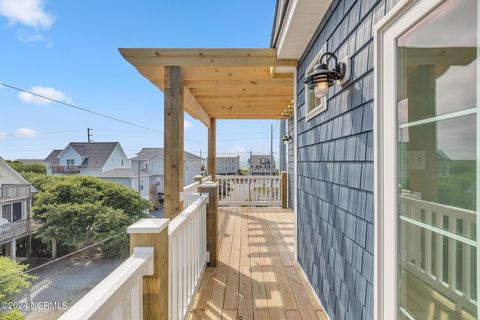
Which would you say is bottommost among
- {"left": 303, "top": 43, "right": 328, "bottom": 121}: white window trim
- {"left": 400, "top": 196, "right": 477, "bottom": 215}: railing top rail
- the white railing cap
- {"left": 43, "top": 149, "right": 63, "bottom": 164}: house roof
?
the white railing cap

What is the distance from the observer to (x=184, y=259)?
2.09 m

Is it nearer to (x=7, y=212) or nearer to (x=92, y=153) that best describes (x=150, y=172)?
(x=92, y=153)

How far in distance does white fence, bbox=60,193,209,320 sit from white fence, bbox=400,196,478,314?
1.15 metres

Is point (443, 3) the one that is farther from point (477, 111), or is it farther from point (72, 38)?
point (72, 38)

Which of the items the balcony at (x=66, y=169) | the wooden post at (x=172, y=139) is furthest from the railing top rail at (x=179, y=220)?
the balcony at (x=66, y=169)

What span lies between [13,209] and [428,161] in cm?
603

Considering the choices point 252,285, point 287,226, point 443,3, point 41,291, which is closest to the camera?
point 443,3

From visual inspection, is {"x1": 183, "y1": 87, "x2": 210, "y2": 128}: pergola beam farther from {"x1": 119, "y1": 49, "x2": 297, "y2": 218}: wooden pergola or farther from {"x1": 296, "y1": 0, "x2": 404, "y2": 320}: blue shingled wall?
{"x1": 296, "y1": 0, "x2": 404, "y2": 320}: blue shingled wall

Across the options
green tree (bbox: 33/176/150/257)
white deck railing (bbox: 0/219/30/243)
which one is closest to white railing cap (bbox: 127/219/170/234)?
green tree (bbox: 33/176/150/257)

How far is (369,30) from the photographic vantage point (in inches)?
62.0

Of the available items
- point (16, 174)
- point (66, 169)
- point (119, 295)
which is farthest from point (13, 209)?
point (119, 295)

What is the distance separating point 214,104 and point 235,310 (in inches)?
163

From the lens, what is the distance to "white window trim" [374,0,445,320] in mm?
1312

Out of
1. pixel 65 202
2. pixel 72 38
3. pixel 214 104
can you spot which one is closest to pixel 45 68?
pixel 72 38
